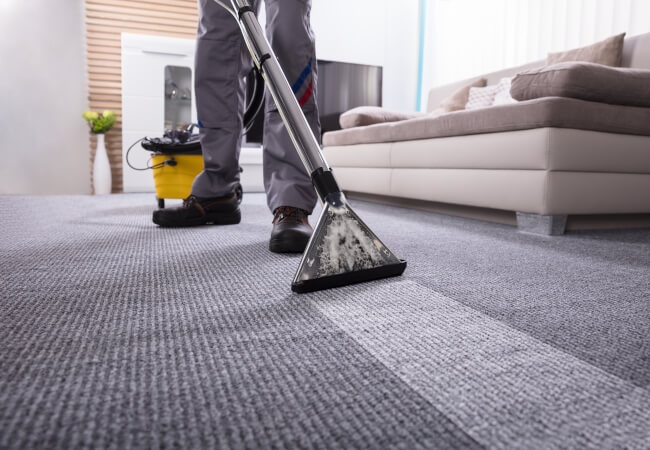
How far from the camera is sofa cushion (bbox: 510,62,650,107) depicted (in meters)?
1.31

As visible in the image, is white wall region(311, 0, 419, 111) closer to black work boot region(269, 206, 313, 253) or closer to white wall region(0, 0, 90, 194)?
white wall region(0, 0, 90, 194)

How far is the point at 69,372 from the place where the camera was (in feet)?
1.30

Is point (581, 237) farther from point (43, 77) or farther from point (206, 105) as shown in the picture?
point (43, 77)

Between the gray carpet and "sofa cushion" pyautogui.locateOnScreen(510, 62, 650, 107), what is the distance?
2.16 ft

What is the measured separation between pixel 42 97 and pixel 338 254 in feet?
12.8

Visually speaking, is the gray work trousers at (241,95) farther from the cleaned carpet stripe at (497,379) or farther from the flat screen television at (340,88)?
the flat screen television at (340,88)

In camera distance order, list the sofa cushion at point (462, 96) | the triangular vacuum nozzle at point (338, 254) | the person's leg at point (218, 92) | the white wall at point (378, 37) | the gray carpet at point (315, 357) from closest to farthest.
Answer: the gray carpet at point (315, 357) → the triangular vacuum nozzle at point (338, 254) → the person's leg at point (218, 92) → the sofa cushion at point (462, 96) → the white wall at point (378, 37)

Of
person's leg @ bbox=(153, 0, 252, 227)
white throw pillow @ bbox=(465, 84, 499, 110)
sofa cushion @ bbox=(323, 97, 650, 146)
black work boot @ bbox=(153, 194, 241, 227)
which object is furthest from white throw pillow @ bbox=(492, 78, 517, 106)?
black work boot @ bbox=(153, 194, 241, 227)

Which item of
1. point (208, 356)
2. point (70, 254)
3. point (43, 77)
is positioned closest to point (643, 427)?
point (208, 356)

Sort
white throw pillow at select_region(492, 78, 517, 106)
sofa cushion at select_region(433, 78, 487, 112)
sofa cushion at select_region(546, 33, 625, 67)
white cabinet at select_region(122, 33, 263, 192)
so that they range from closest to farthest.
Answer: sofa cushion at select_region(546, 33, 625, 67) → white throw pillow at select_region(492, 78, 517, 106) → sofa cushion at select_region(433, 78, 487, 112) → white cabinet at select_region(122, 33, 263, 192)

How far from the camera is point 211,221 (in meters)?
1.44

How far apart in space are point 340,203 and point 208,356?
0.33 metres

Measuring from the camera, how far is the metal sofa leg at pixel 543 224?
136 cm

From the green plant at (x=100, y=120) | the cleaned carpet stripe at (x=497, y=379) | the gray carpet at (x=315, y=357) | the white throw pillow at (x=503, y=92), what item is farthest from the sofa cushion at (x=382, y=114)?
the cleaned carpet stripe at (x=497, y=379)
